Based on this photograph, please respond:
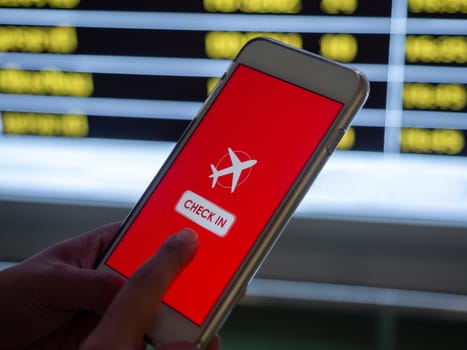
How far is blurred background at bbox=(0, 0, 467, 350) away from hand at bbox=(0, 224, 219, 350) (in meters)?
0.25

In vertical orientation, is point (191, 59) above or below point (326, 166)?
above

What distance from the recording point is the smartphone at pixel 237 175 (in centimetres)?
63

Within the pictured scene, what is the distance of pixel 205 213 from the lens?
0.67 metres

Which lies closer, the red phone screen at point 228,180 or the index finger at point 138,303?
the index finger at point 138,303

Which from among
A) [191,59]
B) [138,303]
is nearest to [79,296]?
[138,303]

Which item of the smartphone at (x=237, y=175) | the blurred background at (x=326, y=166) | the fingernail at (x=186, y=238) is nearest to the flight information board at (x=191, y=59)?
the blurred background at (x=326, y=166)

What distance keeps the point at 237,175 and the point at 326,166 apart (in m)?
0.26

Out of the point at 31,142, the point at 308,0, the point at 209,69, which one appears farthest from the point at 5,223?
the point at 308,0

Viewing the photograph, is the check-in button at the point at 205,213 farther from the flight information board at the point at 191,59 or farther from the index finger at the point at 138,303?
the flight information board at the point at 191,59

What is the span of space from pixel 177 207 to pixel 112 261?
81mm

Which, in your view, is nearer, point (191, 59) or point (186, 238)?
point (186, 238)

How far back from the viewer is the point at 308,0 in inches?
33.9

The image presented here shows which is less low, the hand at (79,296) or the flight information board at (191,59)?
the flight information board at (191,59)

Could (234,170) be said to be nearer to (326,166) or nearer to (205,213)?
(205,213)
